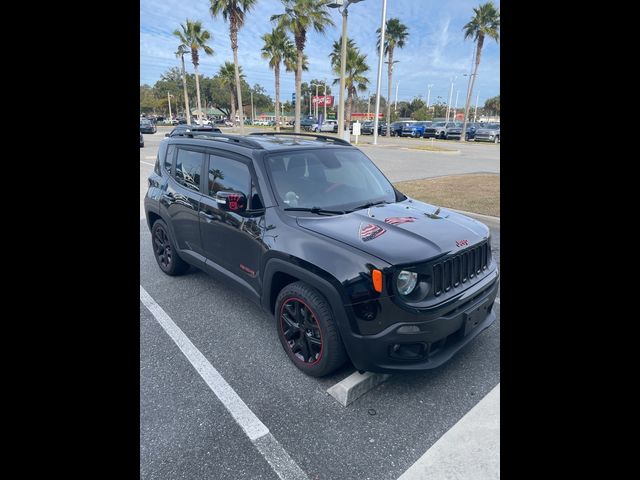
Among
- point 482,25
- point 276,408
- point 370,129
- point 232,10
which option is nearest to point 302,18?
point 232,10

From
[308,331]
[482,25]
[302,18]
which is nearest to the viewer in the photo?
[308,331]

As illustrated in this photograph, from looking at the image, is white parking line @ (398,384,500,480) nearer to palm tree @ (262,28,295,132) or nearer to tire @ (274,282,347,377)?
tire @ (274,282,347,377)

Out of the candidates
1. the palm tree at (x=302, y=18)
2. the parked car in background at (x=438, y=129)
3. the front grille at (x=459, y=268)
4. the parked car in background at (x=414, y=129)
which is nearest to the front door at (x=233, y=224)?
the front grille at (x=459, y=268)

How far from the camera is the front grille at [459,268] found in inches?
98.7

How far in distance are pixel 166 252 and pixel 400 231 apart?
330 centimetres

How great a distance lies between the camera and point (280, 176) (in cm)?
329

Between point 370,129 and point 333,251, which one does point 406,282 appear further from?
point 370,129

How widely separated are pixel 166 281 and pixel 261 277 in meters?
2.14

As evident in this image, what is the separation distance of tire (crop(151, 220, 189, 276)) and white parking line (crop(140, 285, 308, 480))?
1069 millimetres

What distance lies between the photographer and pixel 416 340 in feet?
7.85

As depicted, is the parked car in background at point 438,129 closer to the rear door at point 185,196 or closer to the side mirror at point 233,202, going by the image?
the rear door at point 185,196

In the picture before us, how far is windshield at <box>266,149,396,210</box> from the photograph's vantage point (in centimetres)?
323
